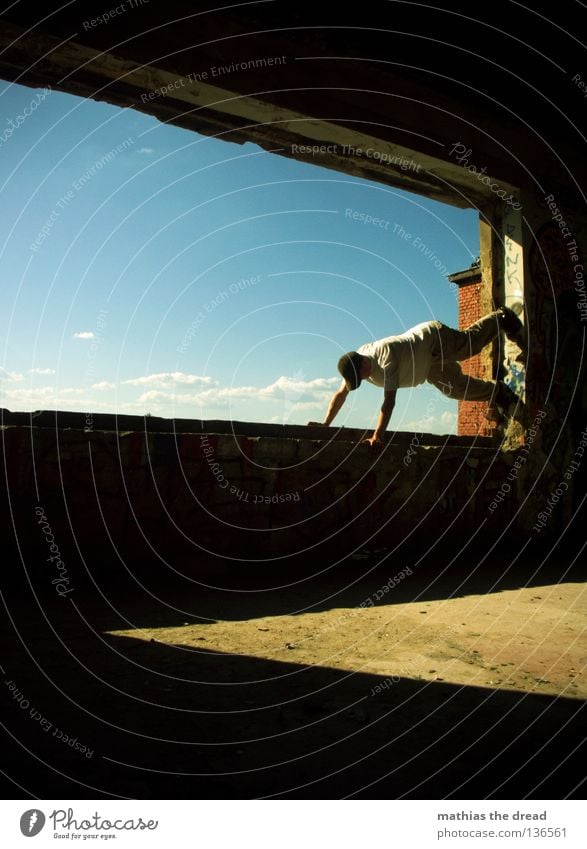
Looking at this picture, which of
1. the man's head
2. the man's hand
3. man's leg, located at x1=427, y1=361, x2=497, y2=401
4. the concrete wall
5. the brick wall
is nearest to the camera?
the concrete wall

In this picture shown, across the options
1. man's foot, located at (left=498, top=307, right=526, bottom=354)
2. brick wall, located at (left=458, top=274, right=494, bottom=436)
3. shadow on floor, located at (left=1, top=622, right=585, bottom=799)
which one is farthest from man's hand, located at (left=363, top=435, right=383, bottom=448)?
brick wall, located at (left=458, top=274, right=494, bottom=436)

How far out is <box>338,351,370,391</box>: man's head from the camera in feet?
19.9

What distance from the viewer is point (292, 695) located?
8.18 ft

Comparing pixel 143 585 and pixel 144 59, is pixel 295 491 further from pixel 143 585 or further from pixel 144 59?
pixel 144 59

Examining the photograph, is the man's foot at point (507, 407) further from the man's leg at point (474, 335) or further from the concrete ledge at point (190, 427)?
the concrete ledge at point (190, 427)

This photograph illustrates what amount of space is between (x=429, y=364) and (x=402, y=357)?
53cm

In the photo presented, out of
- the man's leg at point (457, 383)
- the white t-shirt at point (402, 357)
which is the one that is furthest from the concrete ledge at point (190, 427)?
the man's leg at point (457, 383)

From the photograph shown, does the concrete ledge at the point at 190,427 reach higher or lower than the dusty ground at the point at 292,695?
higher

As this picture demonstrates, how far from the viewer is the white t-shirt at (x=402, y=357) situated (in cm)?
595

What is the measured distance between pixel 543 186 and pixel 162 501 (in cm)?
611

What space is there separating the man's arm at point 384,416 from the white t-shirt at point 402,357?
125mm

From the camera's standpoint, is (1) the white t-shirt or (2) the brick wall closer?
(1) the white t-shirt

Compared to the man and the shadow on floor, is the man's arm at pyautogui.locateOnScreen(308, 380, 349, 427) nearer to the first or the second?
the man

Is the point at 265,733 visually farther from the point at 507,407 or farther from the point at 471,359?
the point at 471,359
